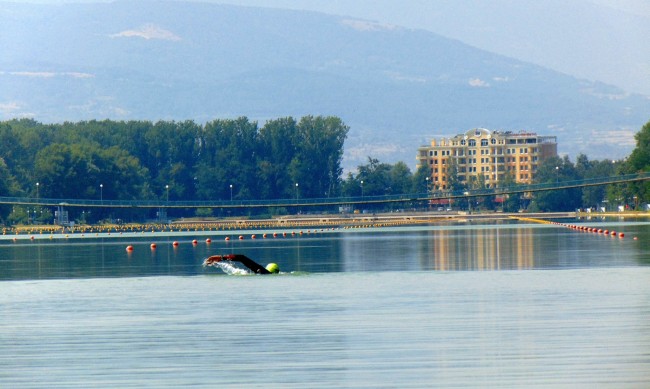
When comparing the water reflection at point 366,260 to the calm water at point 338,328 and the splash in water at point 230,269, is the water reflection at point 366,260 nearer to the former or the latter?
the splash in water at point 230,269

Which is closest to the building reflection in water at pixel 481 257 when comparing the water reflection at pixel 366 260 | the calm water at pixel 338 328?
the water reflection at pixel 366 260

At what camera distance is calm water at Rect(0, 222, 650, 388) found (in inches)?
802

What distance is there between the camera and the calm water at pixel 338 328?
20.4 m

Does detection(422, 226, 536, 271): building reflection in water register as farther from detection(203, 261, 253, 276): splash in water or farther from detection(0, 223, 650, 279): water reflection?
detection(203, 261, 253, 276): splash in water

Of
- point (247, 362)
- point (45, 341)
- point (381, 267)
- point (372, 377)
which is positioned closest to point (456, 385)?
point (372, 377)

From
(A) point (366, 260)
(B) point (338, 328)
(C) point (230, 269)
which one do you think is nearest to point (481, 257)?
(A) point (366, 260)

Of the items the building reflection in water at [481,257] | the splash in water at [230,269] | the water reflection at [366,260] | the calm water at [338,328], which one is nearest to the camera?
the calm water at [338,328]

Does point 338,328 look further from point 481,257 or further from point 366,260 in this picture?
point 481,257

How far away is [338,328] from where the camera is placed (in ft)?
88.2

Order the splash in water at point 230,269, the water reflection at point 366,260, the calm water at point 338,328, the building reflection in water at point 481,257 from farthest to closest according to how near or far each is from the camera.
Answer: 1. the water reflection at point 366,260
2. the building reflection in water at point 481,257
3. the splash in water at point 230,269
4. the calm water at point 338,328

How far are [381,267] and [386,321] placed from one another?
23.1 meters

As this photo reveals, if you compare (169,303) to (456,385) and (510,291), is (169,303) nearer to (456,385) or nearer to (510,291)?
(510,291)

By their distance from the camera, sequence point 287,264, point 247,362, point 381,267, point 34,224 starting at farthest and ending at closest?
point 34,224
point 287,264
point 381,267
point 247,362

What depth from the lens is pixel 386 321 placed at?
28031 millimetres
